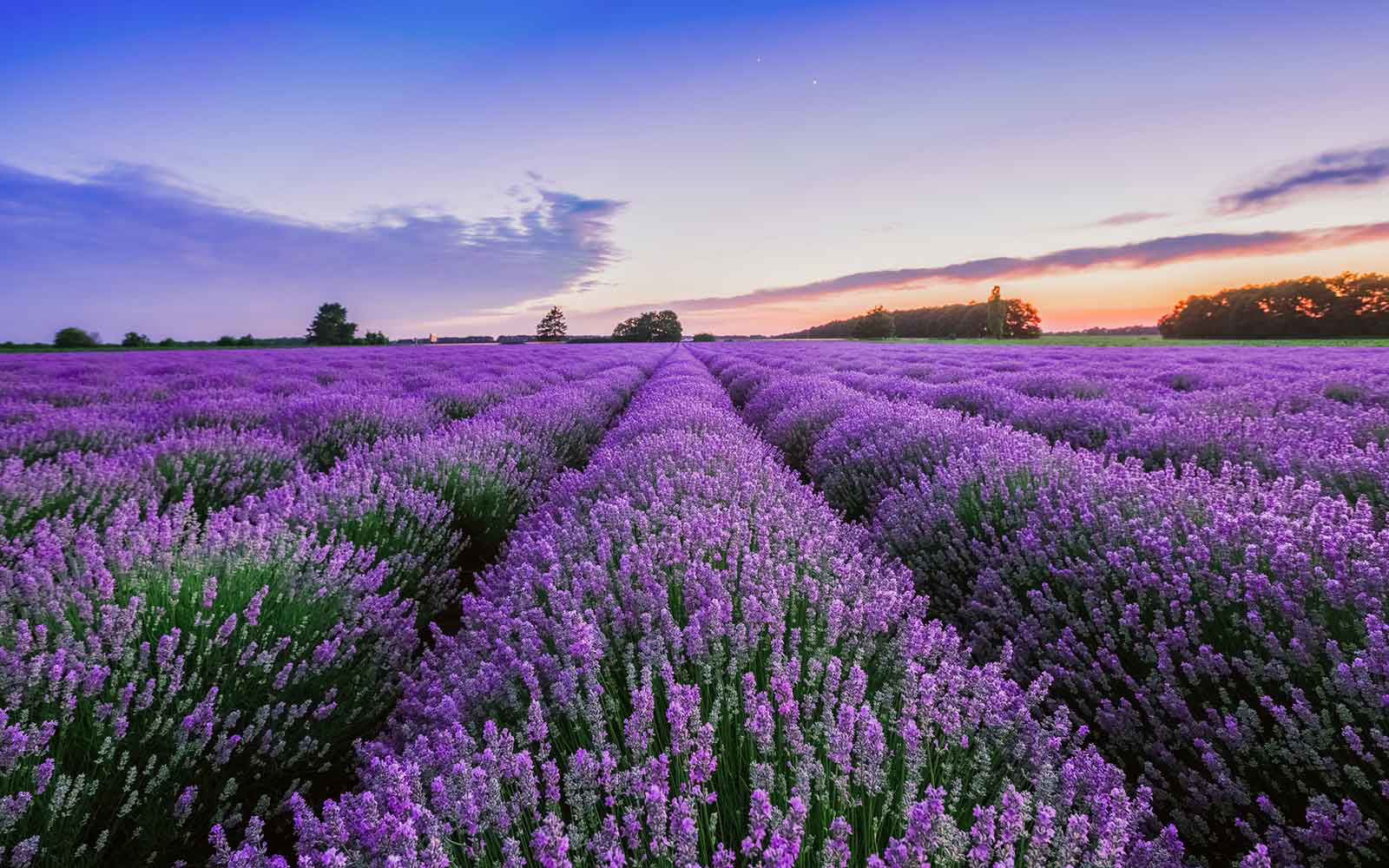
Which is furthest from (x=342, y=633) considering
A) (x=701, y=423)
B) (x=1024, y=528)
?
(x=701, y=423)

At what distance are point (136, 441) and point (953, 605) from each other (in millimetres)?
6163

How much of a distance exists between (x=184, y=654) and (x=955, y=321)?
81.7 meters

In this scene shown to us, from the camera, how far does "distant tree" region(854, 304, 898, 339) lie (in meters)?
79.6

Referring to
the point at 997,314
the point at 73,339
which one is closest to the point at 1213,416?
the point at 73,339

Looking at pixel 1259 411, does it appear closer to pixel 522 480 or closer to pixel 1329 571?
pixel 1329 571

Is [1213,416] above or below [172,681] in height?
below

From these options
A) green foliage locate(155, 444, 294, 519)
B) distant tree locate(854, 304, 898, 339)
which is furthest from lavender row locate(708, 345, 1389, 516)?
distant tree locate(854, 304, 898, 339)

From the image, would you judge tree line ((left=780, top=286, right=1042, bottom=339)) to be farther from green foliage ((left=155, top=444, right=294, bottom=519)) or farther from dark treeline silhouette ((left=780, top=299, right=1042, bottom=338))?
green foliage ((left=155, top=444, right=294, bottom=519))

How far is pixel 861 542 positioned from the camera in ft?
10.9

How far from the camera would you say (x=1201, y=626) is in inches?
75.2

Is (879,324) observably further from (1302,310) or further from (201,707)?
(201,707)

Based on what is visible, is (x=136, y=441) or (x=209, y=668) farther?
(x=136, y=441)

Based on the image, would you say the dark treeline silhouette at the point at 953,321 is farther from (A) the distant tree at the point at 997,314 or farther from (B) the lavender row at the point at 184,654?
(B) the lavender row at the point at 184,654

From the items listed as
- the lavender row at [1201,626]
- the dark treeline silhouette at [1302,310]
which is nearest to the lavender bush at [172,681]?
the lavender row at [1201,626]
